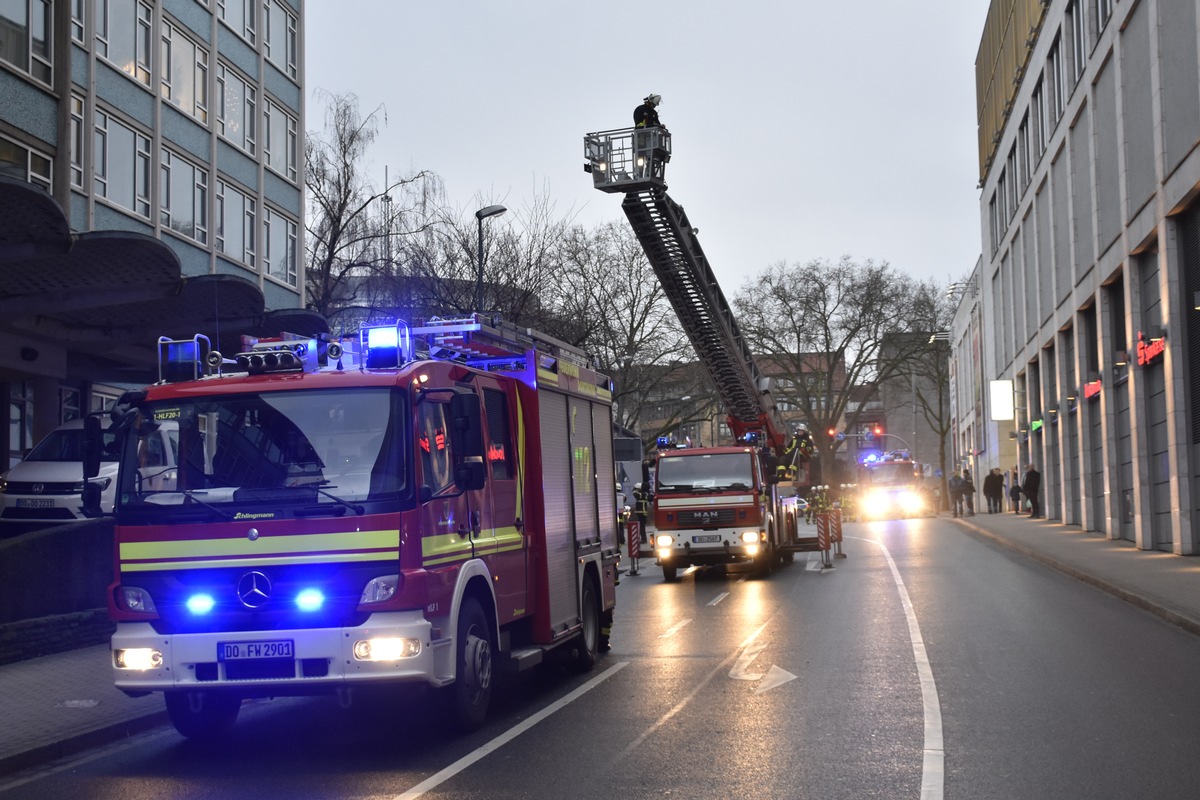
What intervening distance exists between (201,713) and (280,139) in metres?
30.3

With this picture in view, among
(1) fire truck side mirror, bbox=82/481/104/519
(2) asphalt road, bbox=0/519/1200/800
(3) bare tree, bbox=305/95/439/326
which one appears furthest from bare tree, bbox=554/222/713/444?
(1) fire truck side mirror, bbox=82/481/104/519

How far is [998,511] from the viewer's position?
2159 inches

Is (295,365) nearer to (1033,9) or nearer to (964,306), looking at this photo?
(1033,9)

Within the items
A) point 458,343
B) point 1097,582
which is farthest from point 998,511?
point 458,343

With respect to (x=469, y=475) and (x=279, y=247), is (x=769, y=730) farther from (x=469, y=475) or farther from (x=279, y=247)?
(x=279, y=247)

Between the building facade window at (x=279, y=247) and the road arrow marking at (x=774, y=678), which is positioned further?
Answer: the building facade window at (x=279, y=247)

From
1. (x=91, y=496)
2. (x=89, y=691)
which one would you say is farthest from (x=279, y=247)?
(x=91, y=496)

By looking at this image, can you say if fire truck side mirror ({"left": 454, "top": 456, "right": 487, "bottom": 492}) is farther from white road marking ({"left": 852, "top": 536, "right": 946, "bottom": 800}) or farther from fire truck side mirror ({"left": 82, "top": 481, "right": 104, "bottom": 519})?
white road marking ({"left": 852, "top": 536, "right": 946, "bottom": 800})

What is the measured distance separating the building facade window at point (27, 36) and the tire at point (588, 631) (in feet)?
54.9

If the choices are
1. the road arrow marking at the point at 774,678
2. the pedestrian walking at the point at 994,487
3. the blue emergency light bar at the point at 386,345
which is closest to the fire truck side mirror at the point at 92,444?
the blue emergency light bar at the point at 386,345

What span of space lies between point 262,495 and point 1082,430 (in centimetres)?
3078

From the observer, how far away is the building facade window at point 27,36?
76.8ft

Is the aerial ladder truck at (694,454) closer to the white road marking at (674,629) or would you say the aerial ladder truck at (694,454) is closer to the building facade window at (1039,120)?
the white road marking at (674,629)

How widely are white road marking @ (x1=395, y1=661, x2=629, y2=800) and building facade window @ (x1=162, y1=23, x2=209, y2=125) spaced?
23.0 meters
